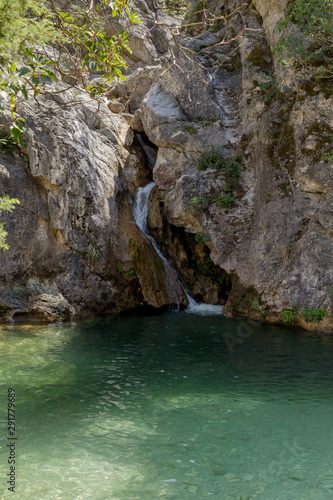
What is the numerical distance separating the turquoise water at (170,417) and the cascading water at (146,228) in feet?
14.3

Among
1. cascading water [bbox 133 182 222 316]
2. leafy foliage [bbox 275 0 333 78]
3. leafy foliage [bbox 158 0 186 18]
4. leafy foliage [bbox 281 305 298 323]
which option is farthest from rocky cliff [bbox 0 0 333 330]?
leafy foliage [bbox 158 0 186 18]

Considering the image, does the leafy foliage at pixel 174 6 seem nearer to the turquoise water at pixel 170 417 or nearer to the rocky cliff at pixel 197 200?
the rocky cliff at pixel 197 200

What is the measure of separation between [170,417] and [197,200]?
9.82 m

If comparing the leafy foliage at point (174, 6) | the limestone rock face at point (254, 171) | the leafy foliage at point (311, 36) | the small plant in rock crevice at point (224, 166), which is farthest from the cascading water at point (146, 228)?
the leafy foliage at point (311, 36)

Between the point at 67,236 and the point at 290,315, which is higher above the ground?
the point at 67,236

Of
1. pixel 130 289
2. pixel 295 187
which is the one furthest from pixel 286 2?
pixel 130 289

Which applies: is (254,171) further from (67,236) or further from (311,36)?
(67,236)

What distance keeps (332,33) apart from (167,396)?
11.3 m

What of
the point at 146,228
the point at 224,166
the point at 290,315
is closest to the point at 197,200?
the point at 224,166

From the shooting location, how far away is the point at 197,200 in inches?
582

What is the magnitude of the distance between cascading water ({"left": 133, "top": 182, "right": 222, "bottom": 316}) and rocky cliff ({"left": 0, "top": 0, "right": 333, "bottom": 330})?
432mm

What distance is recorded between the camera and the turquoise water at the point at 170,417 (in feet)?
14.8

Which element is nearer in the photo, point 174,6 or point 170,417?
point 170,417

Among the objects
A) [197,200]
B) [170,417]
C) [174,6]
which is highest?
[174,6]
